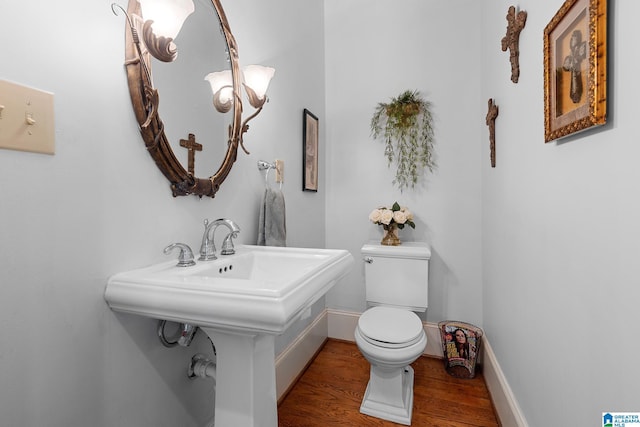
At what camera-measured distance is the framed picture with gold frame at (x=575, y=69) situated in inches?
26.7

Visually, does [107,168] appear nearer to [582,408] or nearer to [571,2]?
[571,2]

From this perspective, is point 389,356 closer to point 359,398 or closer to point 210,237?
point 359,398

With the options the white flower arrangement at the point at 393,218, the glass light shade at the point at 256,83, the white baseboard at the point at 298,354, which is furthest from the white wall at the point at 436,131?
the glass light shade at the point at 256,83

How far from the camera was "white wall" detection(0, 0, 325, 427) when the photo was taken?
623 mm

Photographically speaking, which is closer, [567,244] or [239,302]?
[239,302]

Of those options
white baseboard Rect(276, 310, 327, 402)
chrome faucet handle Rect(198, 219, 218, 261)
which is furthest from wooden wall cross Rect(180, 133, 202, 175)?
white baseboard Rect(276, 310, 327, 402)

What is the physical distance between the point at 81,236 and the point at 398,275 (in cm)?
170

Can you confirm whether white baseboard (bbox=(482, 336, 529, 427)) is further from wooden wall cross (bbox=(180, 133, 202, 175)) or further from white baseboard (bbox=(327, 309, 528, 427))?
wooden wall cross (bbox=(180, 133, 202, 175))

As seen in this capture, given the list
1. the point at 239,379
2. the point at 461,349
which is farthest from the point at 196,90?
the point at 461,349

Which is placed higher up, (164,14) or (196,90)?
(164,14)

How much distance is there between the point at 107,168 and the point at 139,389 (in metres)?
0.67

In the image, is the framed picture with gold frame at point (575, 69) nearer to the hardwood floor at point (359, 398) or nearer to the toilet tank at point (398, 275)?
the toilet tank at point (398, 275)

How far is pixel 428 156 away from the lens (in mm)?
2166

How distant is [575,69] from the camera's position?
0.79 m
